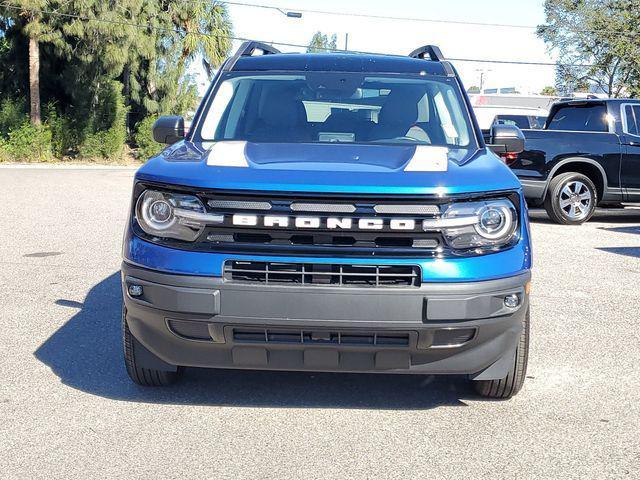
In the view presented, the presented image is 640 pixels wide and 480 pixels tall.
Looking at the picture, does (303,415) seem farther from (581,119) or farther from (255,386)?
(581,119)

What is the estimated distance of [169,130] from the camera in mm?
5398

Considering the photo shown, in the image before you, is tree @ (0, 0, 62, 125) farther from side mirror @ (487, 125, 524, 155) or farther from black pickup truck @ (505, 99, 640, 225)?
side mirror @ (487, 125, 524, 155)

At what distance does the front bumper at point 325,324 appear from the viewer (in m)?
3.79

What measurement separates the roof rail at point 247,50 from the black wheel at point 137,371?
2.05 meters

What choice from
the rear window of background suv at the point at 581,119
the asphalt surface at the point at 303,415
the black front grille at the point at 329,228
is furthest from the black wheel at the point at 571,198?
the black front grille at the point at 329,228

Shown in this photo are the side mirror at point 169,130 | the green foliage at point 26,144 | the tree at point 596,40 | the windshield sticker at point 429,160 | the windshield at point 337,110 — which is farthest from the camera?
the tree at point 596,40

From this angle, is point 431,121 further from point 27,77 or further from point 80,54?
point 27,77

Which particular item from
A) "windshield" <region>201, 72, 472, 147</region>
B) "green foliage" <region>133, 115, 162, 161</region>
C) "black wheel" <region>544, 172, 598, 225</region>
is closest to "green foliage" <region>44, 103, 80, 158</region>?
"green foliage" <region>133, 115, 162, 161</region>

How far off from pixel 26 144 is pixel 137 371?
25340 millimetres

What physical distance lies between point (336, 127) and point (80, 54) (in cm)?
2415

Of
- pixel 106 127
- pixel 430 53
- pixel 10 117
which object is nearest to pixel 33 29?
pixel 10 117

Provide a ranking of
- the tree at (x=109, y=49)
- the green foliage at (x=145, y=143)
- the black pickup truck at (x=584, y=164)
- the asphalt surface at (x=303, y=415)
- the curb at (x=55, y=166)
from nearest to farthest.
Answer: the asphalt surface at (x=303, y=415) → the black pickup truck at (x=584, y=164) → the curb at (x=55, y=166) → the tree at (x=109, y=49) → the green foliage at (x=145, y=143)

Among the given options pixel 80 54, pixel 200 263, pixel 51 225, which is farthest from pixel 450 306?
pixel 80 54

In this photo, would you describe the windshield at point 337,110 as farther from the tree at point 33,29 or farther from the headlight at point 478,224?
the tree at point 33,29
